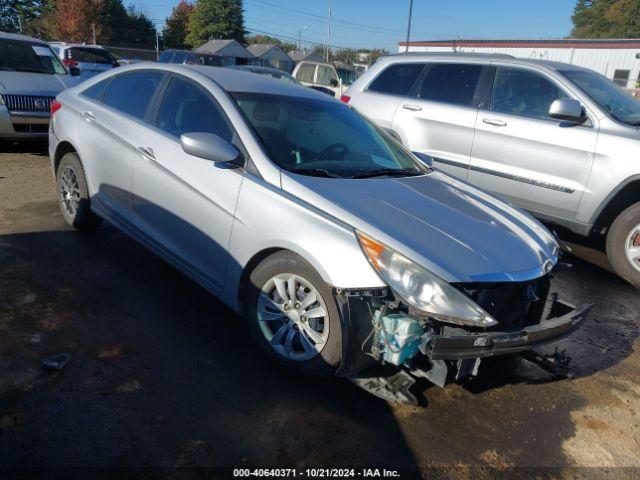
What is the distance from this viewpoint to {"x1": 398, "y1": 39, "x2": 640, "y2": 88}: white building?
36.3m

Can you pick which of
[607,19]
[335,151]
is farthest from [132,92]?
[607,19]

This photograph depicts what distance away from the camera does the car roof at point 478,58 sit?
5.95 metres

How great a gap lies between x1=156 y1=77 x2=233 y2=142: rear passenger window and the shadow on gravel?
1.24 meters

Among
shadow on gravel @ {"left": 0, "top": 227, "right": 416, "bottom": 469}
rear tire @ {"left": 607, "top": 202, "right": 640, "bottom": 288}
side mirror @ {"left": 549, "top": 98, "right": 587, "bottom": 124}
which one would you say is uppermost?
side mirror @ {"left": 549, "top": 98, "right": 587, "bottom": 124}

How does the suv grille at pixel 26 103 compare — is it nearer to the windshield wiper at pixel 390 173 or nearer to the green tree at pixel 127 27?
the windshield wiper at pixel 390 173

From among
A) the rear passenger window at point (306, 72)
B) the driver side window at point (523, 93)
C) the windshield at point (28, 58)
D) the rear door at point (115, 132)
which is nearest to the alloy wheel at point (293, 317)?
the rear door at point (115, 132)

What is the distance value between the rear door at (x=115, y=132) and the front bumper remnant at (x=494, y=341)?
2709 millimetres

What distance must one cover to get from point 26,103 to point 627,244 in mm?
8212

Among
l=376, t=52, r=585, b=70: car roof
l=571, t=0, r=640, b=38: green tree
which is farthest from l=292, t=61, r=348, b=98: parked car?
l=571, t=0, r=640, b=38: green tree

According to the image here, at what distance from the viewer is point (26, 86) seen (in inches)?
321

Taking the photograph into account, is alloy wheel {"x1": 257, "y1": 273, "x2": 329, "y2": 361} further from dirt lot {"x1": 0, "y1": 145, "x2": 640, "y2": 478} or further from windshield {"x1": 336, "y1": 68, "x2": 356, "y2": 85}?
windshield {"x1": 336, "y1": 68, "x2": 356, "y2": 85}

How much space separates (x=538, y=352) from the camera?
11.3 ft

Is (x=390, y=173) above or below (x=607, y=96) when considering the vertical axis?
below

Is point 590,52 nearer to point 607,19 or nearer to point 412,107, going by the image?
point 412,107
